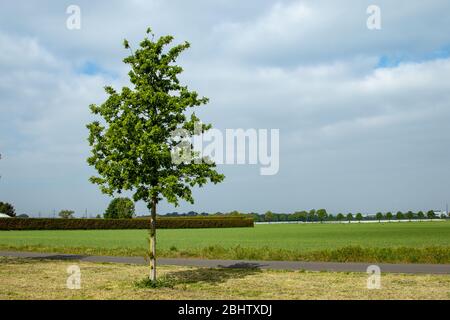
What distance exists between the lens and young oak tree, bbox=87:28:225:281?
1250 centimetres

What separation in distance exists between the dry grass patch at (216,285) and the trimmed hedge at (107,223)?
55996 millimetres

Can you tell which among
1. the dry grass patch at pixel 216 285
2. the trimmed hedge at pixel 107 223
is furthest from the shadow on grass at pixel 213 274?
the trimmed hedge at pixel 107 223

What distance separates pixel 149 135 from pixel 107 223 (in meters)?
67.1

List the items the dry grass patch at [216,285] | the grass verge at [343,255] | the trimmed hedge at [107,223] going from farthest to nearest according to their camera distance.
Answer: the trimmed hedge at [107,223] → the grass verge at [343,255] → the dry grass patch at [216,285]

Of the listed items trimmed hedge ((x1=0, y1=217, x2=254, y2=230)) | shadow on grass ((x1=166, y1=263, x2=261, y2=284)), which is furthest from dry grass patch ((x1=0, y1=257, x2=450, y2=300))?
trimmed hedge ((x1=0, y1=217, x2=254, y2=230))

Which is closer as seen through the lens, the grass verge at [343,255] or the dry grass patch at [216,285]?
the dry grass patch at [216,285]

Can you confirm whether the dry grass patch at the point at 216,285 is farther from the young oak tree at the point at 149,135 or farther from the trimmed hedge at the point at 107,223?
the trimmed hedge at the point at 107,223

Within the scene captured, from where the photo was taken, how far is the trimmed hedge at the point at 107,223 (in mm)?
69125

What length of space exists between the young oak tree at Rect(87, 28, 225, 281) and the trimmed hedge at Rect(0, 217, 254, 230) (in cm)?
6303

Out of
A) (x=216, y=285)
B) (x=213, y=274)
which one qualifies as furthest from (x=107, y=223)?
(x=216, y=285)
